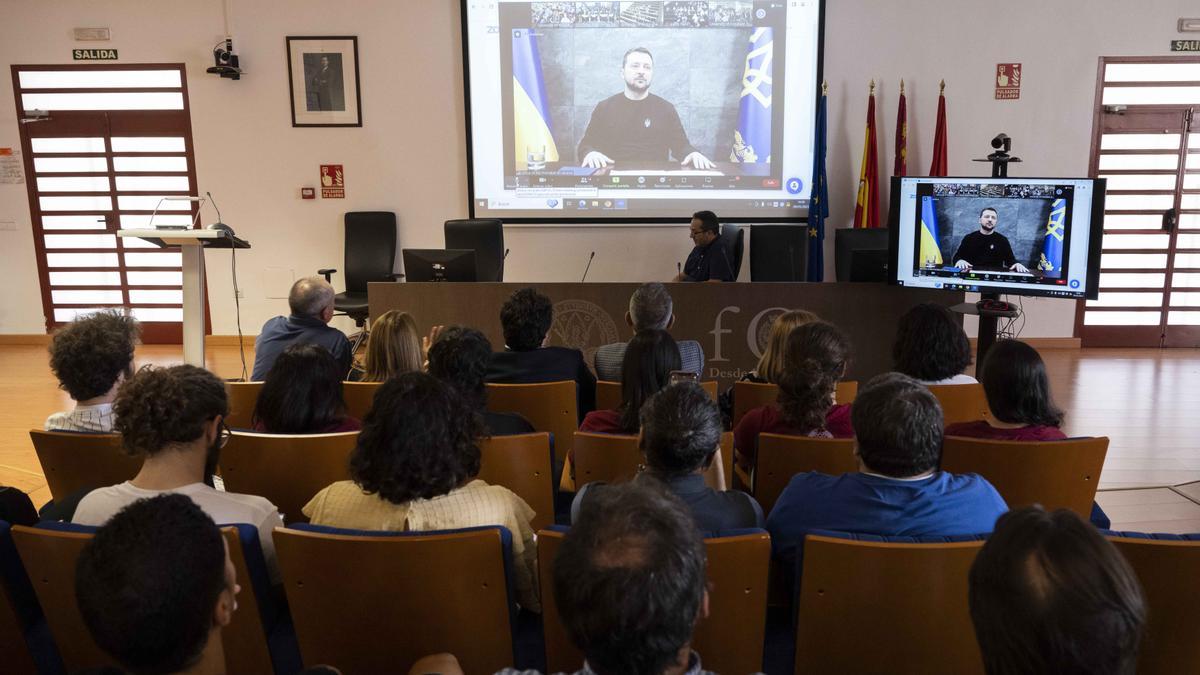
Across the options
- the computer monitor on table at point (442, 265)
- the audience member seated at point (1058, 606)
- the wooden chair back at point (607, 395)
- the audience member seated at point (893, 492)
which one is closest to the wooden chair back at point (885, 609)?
the audience member seated at point (893, 492)

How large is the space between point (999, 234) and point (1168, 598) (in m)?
3.83

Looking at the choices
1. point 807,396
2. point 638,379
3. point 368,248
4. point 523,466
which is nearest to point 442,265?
point 368,248

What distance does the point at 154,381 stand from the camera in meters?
1.91

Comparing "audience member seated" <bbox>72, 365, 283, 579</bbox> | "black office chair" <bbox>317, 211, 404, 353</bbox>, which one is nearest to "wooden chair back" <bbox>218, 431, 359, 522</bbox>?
"audience member seated" <bbox>72, 365, 283, 579</bbox>

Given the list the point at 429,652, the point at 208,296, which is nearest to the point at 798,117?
the point at 208,296

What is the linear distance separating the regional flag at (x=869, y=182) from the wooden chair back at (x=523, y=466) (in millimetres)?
5388

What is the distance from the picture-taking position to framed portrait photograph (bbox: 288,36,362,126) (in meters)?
6.85

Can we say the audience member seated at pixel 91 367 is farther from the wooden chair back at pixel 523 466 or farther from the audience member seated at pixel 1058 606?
the audience member seated at pixel 1058 606

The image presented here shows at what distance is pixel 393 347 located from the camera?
9.96 ft

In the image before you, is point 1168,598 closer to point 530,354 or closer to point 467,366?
point 467,366

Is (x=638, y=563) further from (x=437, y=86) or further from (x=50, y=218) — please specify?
(x=50, y=218)

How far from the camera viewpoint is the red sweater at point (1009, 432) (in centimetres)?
223

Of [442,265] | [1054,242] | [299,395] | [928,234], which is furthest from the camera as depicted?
[442,265]

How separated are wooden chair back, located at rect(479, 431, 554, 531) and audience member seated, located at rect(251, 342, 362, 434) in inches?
20.8
